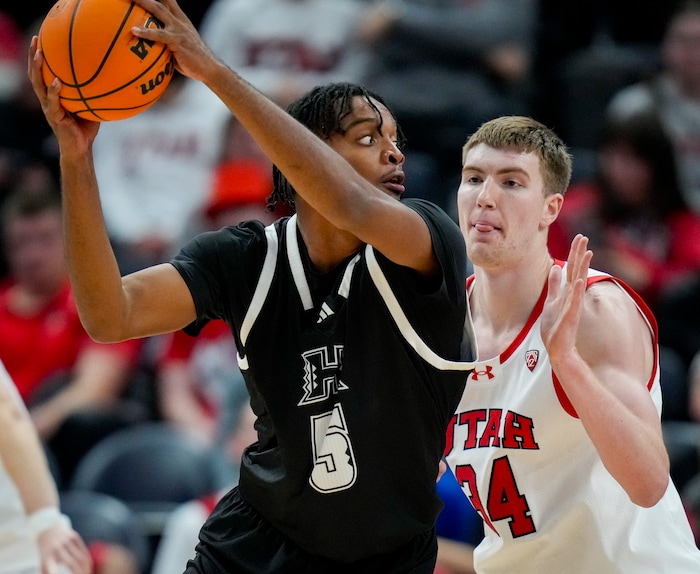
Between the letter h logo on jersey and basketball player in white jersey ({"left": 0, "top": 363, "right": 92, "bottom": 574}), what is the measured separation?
3.64ft

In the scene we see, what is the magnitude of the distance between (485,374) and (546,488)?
39 centimetres

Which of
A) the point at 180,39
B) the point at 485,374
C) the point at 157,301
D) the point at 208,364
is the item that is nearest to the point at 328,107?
the point at 180,39

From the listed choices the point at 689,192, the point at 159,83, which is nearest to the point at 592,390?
the point at 159,83

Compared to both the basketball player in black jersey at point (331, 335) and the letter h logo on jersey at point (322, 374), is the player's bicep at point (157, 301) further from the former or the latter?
the letter h logo on jersey at point (322, 374)

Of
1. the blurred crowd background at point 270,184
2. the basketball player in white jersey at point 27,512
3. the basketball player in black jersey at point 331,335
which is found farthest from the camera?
the blurred crowd background at point 270,184

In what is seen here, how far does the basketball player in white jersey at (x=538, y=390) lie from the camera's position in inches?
137

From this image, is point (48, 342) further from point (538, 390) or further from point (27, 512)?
point (538, 390)

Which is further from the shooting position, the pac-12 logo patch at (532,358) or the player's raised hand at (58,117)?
the pac-12 logo patch at (532,358)

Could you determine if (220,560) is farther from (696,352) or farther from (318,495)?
(696,352)

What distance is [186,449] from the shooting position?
6164 mm

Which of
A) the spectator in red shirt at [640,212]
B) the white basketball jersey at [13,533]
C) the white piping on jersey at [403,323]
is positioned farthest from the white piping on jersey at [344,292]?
the spectator in red shirt at [640,212]

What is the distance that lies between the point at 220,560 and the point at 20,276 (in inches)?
167

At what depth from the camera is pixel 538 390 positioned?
11.9 feet

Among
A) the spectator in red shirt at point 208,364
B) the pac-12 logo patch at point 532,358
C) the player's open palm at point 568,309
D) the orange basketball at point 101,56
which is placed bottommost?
the spectator in red shirt at point 208,364
